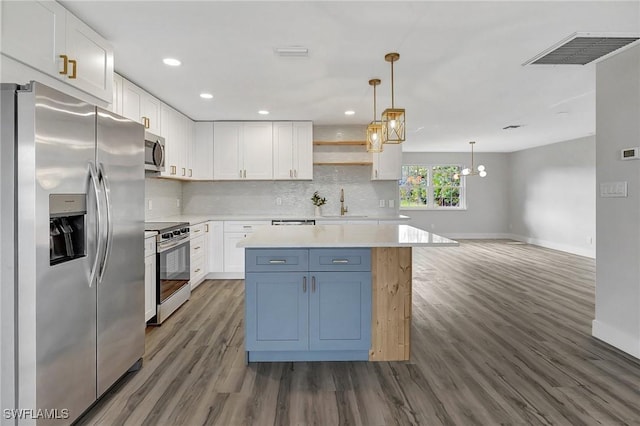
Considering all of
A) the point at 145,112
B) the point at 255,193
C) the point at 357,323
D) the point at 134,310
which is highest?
the point at 145,112

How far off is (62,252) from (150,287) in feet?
4.97

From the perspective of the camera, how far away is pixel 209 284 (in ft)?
15.6

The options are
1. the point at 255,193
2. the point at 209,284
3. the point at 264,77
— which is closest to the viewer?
the point at 264,77

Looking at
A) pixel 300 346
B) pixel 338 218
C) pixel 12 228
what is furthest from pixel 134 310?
pixel 338 218

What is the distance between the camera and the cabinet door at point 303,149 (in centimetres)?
520

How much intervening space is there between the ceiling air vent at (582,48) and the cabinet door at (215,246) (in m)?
4.16

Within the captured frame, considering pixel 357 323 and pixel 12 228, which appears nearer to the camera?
pixel 12 228

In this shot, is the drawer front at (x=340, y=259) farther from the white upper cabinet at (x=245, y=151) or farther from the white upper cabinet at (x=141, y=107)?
the white upper cabinet at (x=245, y=151)

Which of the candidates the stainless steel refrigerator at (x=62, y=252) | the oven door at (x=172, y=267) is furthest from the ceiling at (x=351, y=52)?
the oven door at (x=172, y=267)

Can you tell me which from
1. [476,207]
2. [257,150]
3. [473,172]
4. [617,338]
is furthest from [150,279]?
[476,207]

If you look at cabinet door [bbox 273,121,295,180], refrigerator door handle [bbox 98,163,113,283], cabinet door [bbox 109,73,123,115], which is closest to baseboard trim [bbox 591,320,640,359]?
refrigerator door handle [bbox 98,163,113,283]

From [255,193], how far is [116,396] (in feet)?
12.5

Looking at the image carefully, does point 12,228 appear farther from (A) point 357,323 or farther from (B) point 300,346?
(A) point 357,323

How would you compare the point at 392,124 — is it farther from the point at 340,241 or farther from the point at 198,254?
the point at 198,254
